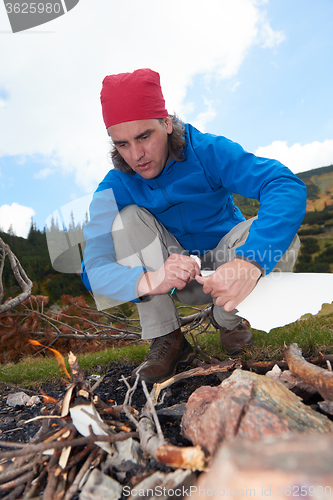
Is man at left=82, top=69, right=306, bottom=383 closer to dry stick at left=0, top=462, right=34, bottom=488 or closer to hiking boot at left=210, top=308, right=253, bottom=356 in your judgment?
hiking boot at left=210, top=308, right=253, bottom=356

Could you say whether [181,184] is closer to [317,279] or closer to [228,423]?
[317,279]

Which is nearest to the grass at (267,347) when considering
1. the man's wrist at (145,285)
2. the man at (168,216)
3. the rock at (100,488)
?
the man at (168,216)

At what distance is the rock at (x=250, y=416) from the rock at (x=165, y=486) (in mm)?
110

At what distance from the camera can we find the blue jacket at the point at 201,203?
1693 millimetres

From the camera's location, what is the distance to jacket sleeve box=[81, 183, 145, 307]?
1854 mm

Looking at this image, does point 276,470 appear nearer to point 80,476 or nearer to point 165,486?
point 165,486

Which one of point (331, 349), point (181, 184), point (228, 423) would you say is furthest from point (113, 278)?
Result: point (331, 349)

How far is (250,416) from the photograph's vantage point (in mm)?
861

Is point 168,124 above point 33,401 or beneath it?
above

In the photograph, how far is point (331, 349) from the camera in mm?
2014

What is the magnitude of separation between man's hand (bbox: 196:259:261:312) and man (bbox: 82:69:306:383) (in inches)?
1.9

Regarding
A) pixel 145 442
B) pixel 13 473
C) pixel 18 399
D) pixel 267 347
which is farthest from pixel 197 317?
pixel 13 473

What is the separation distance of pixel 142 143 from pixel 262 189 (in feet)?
2.77

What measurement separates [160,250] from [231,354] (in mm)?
932
